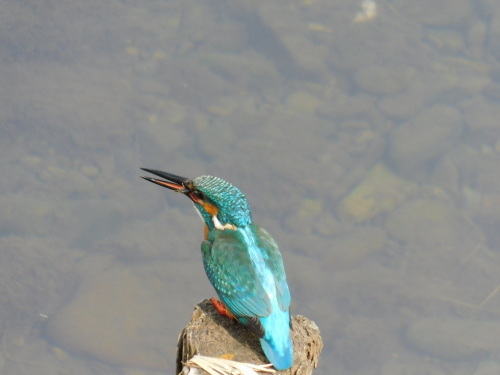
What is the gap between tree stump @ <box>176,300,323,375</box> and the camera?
2500 mm

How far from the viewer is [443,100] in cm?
930

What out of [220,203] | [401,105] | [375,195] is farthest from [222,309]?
[401,105]

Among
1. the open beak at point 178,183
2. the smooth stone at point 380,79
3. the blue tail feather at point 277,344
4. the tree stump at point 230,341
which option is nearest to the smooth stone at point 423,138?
the smooth stone at point 380,79

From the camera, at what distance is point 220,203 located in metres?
3.13

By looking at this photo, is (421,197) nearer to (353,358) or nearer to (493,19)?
(353,358)

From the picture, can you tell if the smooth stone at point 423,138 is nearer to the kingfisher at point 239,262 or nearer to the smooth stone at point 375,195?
the smooth stone at point 375,195

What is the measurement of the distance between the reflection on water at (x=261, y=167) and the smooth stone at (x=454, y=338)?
20mm

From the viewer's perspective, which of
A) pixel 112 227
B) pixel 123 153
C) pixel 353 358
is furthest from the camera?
pixel 123 153

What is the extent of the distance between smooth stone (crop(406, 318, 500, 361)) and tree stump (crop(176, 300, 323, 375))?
4676 mm

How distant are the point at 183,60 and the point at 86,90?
1.41 m

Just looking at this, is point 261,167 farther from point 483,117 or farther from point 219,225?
point 219,225

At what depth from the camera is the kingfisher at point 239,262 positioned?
2.74 meters

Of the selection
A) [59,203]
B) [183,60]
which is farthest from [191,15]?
[59,203]

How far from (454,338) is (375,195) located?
189 centimetres
